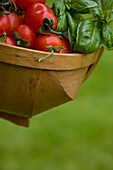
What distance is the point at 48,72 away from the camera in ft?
3.09

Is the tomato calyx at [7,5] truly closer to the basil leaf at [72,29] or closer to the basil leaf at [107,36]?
the basil leaf at [72,29]

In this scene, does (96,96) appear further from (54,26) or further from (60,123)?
(54,26)

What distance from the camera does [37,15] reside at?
3.26ft

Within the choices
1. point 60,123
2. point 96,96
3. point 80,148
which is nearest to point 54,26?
point 80,148

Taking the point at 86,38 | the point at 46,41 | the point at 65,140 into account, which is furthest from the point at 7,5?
the point at 65,140

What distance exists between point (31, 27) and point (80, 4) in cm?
18

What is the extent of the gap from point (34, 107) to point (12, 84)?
0.43ft

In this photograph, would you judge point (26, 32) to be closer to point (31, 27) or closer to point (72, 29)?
point (31, 27)

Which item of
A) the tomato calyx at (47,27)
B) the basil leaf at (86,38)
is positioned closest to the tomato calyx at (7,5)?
the tomato calyx at (47,27)

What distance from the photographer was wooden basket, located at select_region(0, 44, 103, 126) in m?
0.90

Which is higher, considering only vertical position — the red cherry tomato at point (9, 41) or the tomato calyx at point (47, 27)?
the tomato calyx at point (47, 27)

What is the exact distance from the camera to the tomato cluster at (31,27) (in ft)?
3.13

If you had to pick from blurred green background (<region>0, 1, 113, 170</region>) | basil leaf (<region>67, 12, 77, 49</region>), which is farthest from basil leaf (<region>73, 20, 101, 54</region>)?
blurred green background (<region>0, 1, 113, 170</region>)

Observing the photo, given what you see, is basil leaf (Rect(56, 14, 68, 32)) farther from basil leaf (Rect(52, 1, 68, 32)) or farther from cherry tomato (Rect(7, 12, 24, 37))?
cherry tomato (Rect(7, 12, 24, 37))
